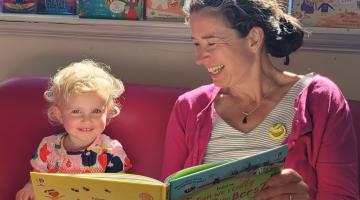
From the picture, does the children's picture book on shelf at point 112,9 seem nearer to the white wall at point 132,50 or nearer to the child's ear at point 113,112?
the white wall at point 132,50

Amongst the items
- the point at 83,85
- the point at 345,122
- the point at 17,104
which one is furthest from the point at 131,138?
the point at 345,122

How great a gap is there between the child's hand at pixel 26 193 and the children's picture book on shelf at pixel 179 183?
0.49 meters

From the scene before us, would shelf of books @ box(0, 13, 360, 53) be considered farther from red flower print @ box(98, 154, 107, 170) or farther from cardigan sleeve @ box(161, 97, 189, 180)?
red flower print @ box(98, 154, 107, 170)

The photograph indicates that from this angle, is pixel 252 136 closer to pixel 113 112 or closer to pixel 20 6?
pixel 113 112

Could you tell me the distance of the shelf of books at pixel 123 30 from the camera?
1605 mm

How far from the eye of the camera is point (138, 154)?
1.63 m

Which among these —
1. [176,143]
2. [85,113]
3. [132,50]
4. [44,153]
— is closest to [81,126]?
[85,113]

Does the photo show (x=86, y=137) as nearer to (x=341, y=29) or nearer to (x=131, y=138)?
(x=131, y=138)

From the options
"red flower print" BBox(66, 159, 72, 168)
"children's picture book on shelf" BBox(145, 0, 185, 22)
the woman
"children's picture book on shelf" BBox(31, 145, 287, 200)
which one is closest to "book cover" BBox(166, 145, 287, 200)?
"children's picture book on shelf" BBox(31, 145, 287, 200)

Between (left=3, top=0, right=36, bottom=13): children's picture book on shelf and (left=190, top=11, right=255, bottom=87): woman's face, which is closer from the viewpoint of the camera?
(left=190, top=11, right=255, bottom=87): woman's face

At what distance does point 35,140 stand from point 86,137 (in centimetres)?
22

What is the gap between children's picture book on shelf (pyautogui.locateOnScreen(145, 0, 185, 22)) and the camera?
1797 millimetres

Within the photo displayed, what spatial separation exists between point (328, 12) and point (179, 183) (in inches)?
36.0

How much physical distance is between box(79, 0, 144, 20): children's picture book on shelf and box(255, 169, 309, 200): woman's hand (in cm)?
91
